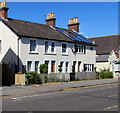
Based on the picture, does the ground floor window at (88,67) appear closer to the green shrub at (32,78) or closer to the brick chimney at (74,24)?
the brick chimney at (74,24)

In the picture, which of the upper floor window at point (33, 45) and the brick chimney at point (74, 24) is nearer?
the upper floor window at point (33, 45)

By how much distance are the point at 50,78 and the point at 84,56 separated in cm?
1090

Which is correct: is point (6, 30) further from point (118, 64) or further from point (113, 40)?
point (113, 40)

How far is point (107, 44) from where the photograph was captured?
50312mm

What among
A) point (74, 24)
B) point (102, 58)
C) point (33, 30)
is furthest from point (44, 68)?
point (102, 58)

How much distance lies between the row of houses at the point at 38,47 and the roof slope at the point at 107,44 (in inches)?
530

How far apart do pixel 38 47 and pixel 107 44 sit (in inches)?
1058

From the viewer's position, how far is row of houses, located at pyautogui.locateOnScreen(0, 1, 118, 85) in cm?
2520

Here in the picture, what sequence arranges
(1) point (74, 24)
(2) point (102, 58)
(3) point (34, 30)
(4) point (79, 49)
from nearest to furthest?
(3) point (34, 30)
(4) point (79, 49)
(1) point (74, 24)
(2) point (102, 58)

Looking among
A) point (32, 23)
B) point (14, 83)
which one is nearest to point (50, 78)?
point (14, 83)

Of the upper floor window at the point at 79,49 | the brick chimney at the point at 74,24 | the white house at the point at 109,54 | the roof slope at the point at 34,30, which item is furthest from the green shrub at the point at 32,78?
the white house at the point at 109,54

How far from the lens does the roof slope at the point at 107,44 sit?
47.9 metres

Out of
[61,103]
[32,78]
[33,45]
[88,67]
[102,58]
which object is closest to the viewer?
[61,103]

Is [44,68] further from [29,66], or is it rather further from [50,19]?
[50,19]
